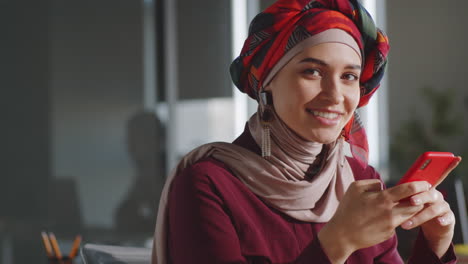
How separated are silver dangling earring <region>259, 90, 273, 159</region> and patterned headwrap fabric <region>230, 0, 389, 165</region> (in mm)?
25

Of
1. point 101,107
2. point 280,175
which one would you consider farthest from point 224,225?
point 101,107

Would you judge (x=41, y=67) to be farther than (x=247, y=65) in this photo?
Yes

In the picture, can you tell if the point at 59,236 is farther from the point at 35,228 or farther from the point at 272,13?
the point at 272,13

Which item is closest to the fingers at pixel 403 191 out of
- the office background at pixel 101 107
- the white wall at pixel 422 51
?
the office background at pixel 101 107

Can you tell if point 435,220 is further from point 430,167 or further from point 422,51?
point 422,51

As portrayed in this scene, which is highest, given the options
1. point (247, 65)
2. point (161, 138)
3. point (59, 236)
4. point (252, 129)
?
point (247, 65)

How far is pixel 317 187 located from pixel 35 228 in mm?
2660

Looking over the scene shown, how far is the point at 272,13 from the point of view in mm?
1192

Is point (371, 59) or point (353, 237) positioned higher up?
point (371, 59)

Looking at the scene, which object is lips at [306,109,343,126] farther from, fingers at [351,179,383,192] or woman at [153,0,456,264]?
fingers at [351,179,383,192]

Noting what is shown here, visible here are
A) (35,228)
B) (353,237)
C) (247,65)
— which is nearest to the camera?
(353,237)

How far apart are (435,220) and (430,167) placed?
0.21 m

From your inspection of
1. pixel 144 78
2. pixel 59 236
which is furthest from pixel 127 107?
pixel 59 236

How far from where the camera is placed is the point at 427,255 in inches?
50.2
